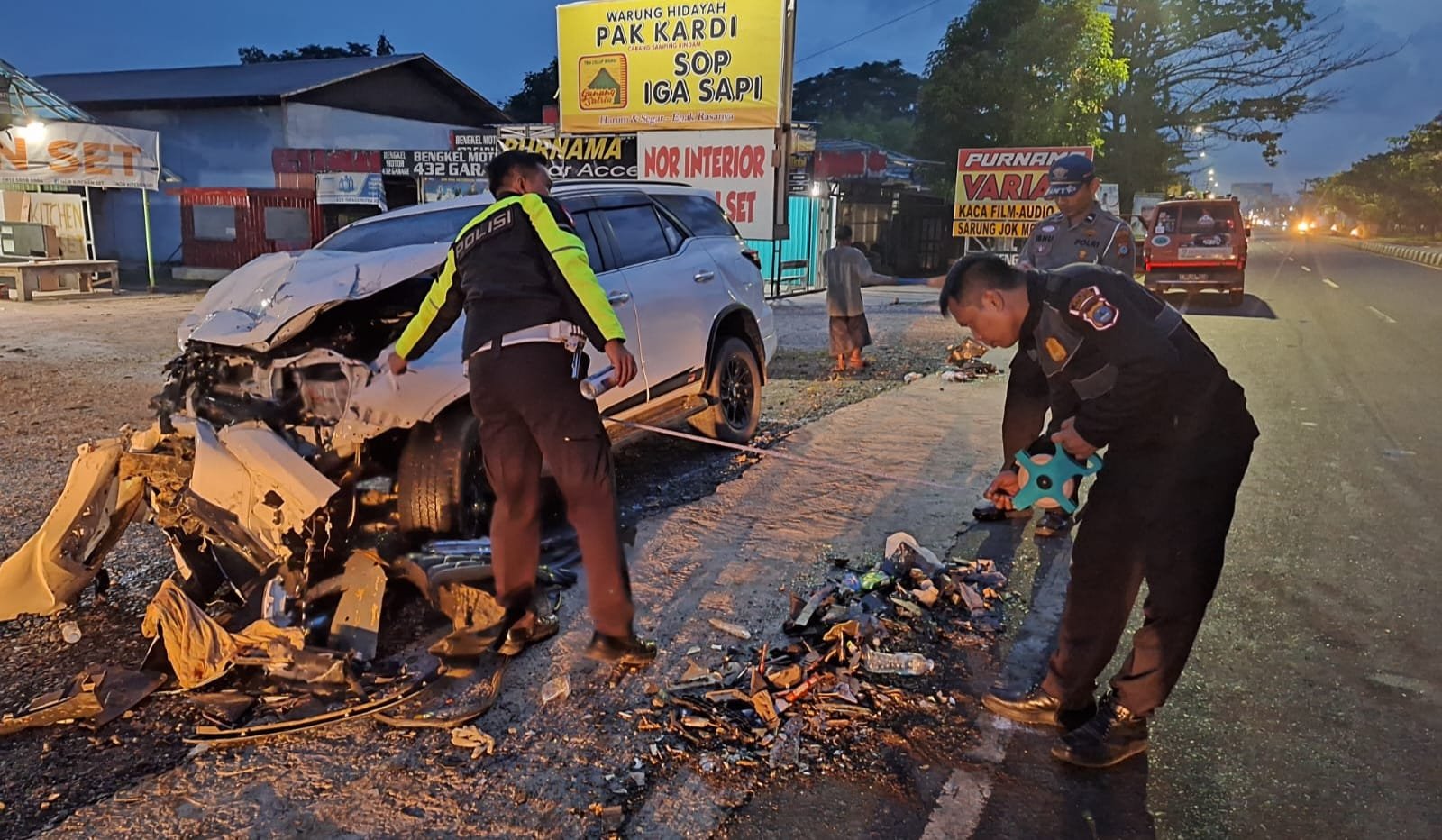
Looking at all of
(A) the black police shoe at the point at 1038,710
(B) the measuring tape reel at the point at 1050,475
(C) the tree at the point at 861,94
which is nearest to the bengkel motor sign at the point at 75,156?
(B) the measuring tape reel at the point at 1050,475

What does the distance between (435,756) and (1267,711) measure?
9.39 ft

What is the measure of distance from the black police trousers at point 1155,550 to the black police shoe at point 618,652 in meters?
1.56

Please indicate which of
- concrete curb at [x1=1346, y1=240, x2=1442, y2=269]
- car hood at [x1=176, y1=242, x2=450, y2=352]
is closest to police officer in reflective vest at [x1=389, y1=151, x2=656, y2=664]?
car hood at [x1=176, y1=242, x2=450, y2=352]

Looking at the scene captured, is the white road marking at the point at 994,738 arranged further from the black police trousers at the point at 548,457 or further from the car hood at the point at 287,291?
the car hood at the point at 287,291

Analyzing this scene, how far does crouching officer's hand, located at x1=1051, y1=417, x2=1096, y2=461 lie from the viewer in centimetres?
302

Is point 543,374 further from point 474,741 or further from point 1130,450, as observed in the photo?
point 1130,450

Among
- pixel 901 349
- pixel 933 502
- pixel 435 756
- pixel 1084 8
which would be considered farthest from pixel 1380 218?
pixel 435 756

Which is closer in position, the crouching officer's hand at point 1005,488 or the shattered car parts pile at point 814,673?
the shattered car parts pile at point 814,673

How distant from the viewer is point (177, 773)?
9.59ft

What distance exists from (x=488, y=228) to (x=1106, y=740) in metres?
2.80

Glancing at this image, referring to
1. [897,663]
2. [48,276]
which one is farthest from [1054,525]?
[48,276]

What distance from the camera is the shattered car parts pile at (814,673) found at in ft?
10.3

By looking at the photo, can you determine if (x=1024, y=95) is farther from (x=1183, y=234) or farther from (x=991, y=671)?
(x=991, y=671)

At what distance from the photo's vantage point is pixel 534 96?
1630 inches
